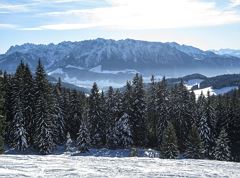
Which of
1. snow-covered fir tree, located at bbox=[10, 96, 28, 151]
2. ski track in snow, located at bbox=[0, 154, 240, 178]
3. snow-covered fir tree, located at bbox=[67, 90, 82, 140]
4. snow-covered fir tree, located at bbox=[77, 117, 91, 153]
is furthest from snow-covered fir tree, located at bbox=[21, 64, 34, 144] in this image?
ski track in snow, located at bbox=[0, 154, 240, 178]

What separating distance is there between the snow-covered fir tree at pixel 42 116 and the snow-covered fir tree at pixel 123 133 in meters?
11.9

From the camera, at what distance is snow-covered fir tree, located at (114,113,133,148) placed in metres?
69.4

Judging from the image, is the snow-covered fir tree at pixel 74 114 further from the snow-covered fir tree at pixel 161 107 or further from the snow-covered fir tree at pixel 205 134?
the snow-covered fir tree at pixel 205 134

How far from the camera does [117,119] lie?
238ft

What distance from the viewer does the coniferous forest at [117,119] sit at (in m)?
61.0

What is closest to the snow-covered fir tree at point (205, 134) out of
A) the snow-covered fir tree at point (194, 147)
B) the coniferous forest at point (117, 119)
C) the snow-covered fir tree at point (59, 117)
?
the coniferous forest at point (117, 119)

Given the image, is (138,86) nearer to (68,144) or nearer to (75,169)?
(68,144)

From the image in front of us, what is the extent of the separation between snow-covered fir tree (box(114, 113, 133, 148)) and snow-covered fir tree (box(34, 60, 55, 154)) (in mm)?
11858

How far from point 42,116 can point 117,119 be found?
53.2 ft

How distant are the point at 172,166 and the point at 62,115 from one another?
56083 mm

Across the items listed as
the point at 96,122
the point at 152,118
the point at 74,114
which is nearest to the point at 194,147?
the point at 96,122

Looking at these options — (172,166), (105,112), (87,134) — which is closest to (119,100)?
(105,112)

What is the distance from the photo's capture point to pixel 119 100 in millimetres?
74375

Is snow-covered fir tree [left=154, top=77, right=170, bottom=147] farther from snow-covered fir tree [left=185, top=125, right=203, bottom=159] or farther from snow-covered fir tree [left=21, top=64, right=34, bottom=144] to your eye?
snow-covered fir tree [left=21, top=64, right=34, bottom=144]
